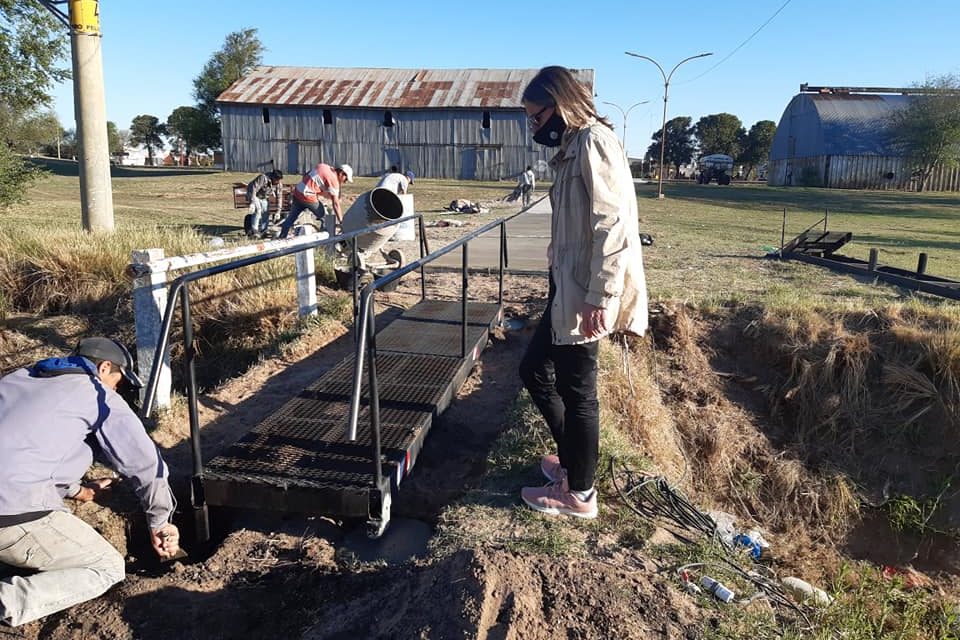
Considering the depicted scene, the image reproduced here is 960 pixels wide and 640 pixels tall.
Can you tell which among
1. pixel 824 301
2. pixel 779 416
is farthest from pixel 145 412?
pixel 824 301

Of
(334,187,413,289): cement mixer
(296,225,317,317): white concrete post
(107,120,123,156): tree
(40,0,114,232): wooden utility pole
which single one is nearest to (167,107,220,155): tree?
(107,120,123,156): tree

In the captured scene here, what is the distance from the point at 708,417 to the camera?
5781mm

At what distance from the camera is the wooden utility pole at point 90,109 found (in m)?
7.82

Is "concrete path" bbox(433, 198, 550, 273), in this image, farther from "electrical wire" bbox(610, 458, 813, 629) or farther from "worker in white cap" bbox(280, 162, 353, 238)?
"electrical wire" bbox(610, 458, 813, 629)

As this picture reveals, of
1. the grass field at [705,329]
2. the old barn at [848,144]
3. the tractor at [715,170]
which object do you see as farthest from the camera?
the tractor at [715,170]

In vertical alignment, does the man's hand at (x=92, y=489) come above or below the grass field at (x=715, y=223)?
below

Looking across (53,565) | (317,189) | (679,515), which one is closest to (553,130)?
(679,515)

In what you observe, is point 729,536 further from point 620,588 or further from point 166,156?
point 166,156

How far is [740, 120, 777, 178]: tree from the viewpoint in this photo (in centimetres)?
7100

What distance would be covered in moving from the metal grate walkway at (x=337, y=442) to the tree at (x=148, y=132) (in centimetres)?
9504

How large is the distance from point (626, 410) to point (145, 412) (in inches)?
127

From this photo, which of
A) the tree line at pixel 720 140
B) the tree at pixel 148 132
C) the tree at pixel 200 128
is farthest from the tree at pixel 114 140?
the tree line at pixel 720 140

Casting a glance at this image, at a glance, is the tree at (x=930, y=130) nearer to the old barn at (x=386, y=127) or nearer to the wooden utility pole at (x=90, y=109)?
the old barn at (x=386, y=127)

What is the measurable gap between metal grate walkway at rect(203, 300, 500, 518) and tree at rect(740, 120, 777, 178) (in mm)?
74158
